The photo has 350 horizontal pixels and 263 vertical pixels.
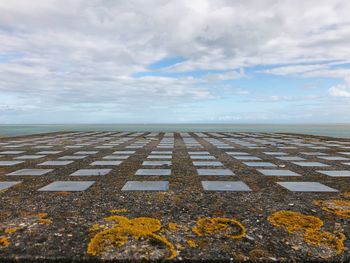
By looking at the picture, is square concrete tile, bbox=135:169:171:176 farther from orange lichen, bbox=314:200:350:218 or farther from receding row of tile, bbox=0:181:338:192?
orange lichen, bbox=314:200:350:218

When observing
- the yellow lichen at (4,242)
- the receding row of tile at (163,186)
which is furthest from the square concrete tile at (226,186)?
the yellow lichen at (4,242)

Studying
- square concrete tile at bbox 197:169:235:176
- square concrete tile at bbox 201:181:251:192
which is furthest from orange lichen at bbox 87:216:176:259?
square concrete tile at bbox 197:169:235:176

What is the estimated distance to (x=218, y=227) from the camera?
3.31 meters

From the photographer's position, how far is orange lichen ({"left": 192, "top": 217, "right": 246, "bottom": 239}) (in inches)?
123

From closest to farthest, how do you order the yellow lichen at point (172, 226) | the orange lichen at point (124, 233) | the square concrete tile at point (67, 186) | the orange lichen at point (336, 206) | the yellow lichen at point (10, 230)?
the orange lichen at point (124, 233), the yellow lichen at point (10, 230), the yellow lichen at point (172, 226), the orange lichen at point (336, 206), the square concrete tile at point (67, 186)

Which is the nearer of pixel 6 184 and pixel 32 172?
pixel 6 184

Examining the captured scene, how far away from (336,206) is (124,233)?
3378mm

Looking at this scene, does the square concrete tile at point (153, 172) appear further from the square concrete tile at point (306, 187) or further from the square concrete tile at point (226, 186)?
the square concrete tile at point (306, 187)

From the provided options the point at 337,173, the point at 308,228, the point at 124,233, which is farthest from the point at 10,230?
the point at 337,173

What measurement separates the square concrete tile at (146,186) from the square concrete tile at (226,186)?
2.84 ft

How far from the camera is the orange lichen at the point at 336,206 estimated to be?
3.82 meters

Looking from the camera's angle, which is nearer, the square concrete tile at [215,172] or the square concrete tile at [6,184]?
the square concrete tile at [6,184]

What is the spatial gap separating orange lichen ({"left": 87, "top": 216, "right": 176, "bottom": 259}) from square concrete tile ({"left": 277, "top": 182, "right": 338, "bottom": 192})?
3.28 meters

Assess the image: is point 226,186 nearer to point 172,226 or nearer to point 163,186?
point 163,186
